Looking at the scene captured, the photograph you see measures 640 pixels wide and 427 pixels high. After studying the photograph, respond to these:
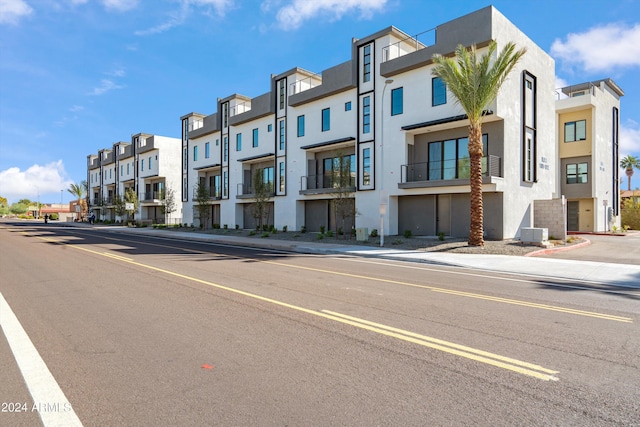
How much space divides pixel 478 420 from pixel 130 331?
188 inches

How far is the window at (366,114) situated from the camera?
26.4 meters

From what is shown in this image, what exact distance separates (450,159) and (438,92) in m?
4.01

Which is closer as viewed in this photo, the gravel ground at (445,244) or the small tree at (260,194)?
the gravel ground at (445,244)

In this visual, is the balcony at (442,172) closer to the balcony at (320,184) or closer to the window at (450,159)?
the window at (450,159)

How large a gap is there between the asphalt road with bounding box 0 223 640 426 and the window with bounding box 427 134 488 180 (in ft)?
45.2

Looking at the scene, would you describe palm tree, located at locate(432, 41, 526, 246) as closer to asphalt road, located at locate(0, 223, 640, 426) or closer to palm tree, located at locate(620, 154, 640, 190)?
asphalt road, located at locate(0, 223, 640, 426)

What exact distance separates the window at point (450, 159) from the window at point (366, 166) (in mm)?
3997

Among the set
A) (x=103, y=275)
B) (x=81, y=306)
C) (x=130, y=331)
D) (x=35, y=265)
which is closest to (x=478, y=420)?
Answer: (x=130, y=331)

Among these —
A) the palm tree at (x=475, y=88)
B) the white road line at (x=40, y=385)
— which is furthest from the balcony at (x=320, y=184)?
the white road line at (x=40, y=385)

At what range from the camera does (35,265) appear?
1300 cm

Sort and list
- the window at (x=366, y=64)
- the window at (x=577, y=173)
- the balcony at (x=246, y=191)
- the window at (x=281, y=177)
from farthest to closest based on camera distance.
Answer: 1. the balcony at (x=246, y=191)
2. the window at (x=281, y=177)
3. the window at (x=577, y=173)
4. the window at (x=366, y=64)

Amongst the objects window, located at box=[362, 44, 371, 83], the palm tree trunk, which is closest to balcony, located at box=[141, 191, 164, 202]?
window, located at box=[362, 44, 371, 83]

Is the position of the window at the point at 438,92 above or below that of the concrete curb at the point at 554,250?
above

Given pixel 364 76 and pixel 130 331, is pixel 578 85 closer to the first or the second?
pixel 364 76
